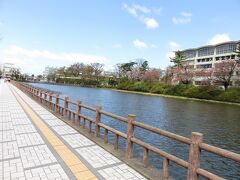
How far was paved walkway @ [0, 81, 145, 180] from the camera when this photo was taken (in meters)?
4.54

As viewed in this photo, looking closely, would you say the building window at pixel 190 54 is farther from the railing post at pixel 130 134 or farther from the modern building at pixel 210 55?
the railing post at pixel 130 134

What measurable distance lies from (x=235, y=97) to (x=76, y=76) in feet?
296

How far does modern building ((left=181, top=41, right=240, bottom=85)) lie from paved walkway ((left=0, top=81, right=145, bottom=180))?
54283 mm

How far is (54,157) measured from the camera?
5.40 m

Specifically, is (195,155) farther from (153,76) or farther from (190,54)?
(190,54)

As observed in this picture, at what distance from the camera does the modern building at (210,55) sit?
60.5 meters

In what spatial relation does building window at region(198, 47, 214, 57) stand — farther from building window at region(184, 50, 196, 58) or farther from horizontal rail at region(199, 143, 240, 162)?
horizontal rail at region(199, 143, 240, 162)

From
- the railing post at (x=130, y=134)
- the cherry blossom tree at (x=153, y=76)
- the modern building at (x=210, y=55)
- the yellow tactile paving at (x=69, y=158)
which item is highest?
the modern building at (x=210, y=55)

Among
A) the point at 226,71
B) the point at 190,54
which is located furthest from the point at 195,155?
the point at 190,54

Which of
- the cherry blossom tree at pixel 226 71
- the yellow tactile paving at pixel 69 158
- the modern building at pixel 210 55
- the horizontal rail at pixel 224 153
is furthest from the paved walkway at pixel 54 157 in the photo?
the modern building at pixel 210 55

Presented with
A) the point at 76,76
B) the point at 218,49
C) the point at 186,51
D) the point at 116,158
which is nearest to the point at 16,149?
the point at 116,158

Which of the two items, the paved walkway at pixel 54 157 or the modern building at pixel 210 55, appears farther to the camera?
the modern building at pixel 210 55

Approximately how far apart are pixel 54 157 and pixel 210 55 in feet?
234

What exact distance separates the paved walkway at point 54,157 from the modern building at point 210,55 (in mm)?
54283
